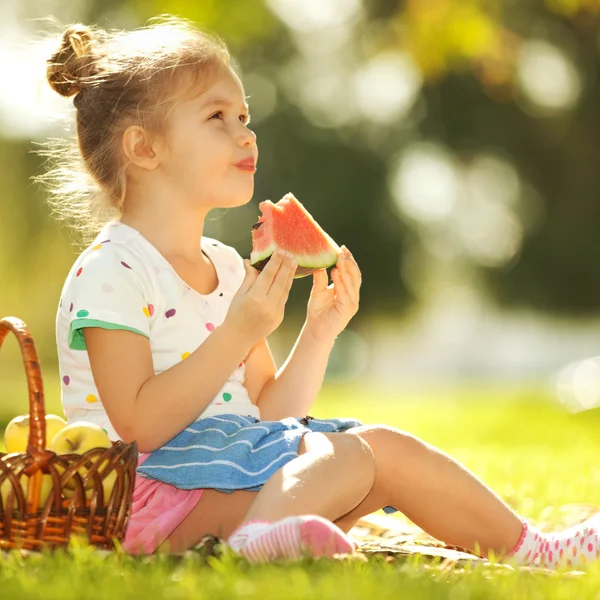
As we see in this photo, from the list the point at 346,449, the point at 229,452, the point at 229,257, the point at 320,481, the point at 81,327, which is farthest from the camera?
the point at 229,257

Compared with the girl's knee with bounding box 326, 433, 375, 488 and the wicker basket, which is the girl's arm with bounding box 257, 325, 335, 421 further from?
the wicker basket

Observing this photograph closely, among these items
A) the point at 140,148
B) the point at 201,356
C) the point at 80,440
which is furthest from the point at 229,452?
the point at 140,148

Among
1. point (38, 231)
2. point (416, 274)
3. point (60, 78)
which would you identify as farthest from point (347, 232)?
point (60, 78)

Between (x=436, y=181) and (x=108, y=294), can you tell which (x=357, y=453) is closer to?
(x=108, y=294)

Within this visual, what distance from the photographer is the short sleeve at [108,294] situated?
3102 mm

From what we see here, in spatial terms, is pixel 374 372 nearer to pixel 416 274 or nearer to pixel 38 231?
pixel 416 274

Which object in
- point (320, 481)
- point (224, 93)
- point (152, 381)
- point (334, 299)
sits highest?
point (224, 93)

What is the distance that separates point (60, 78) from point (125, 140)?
1.36 feet

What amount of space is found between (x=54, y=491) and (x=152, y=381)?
562 millimetres

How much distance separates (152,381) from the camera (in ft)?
10.0

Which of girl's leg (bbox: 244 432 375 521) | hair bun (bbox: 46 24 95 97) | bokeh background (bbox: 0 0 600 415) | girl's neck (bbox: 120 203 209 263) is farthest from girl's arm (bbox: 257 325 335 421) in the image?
bokeh background (bbox: 0 0 600 415)

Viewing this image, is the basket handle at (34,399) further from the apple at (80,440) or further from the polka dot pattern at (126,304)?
the polka dot pattern at (126,304)

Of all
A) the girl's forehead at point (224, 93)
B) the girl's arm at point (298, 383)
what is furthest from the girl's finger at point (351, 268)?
the girl's forehead at point (224, 93)

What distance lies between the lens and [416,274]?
1081 inches
